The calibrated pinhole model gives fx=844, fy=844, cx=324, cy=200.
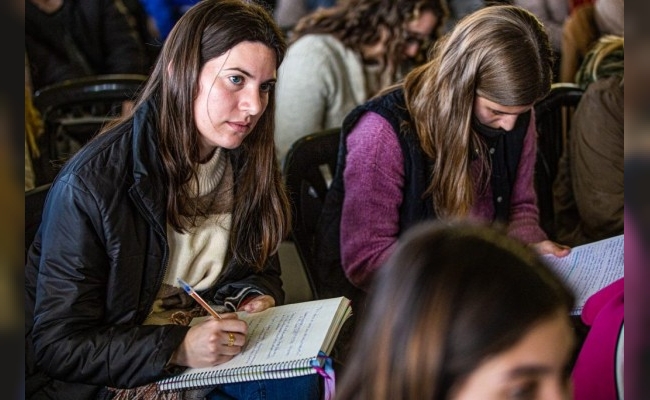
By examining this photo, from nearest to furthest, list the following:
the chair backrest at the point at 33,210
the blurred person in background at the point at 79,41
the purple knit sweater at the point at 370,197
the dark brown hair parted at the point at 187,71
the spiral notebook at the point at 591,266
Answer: the dark brown hair parted at the point at 187,71 < the chair backrest at the point at 33,210 < the spiral notebook at the point at 591,266 < the purple knit sweater at the point at 370,197 < the blurred person in background at the point at 79,41

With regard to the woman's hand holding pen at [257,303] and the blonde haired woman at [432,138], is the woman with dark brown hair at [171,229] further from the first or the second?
the blonde haired woman at [432,138]

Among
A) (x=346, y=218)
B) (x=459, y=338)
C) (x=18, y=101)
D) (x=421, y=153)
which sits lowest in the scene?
(x=346, y=218)

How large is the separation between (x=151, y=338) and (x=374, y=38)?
5.38ft

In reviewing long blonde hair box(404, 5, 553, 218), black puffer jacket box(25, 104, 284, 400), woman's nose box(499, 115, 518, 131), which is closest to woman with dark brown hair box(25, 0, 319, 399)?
black puffer jacket box(25, 104, 284, 400)

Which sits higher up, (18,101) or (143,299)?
(18,101)

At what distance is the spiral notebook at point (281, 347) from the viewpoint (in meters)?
1.18

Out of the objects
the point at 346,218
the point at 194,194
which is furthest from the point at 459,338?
the point at 346,218

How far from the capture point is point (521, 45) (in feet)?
5.48

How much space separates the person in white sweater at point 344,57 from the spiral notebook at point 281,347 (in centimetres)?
119

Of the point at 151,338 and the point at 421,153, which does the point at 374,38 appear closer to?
the point at 421,153

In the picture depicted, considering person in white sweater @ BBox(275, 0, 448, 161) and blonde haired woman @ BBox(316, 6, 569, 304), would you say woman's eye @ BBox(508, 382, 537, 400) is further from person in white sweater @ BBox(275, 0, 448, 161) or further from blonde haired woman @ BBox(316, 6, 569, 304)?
person in white sweater @ BBox(275, 0, 448, 161)

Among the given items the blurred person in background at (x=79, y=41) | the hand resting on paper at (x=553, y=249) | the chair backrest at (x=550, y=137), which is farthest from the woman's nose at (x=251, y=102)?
the blurred person in background at (x=79, y=41)

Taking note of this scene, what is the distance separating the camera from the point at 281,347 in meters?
1.24

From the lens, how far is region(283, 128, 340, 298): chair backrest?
1.86 meters
